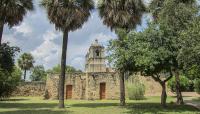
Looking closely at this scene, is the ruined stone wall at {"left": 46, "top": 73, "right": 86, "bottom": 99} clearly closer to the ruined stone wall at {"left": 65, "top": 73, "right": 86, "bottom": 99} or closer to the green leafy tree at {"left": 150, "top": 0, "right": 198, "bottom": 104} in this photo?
the ruined stone wall at {"left": 65, "top": 73, "right": 86, "bottom": 99}

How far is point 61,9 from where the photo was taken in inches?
950

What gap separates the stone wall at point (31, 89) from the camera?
4869 centimetres

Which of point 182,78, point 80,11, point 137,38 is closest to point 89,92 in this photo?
point 182,78

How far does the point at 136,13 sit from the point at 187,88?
22374mm

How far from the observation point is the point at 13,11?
26.3 m

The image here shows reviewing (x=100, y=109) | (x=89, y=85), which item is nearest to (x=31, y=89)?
(x=89, y=85)

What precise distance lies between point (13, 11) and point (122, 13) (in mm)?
8198

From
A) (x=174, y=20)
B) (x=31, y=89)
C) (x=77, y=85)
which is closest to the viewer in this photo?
(x=174, y=20)

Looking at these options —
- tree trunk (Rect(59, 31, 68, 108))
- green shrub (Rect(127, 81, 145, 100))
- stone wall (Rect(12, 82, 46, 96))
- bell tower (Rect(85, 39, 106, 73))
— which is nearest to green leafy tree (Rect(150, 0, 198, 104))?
tree trunk (Rect(59, 31, 68, 108))

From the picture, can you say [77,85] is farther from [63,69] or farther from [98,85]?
[63,69]

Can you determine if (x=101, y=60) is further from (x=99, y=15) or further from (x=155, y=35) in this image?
(x=155, y=35)

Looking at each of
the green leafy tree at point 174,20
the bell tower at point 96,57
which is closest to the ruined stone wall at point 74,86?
the bell tower at point 96,57

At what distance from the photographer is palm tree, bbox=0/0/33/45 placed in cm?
Answer: 2577

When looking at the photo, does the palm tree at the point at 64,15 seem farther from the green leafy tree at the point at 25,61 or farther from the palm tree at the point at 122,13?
the green leafy tree at the point at 25,61
